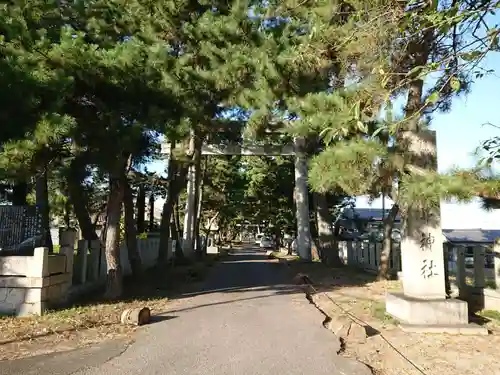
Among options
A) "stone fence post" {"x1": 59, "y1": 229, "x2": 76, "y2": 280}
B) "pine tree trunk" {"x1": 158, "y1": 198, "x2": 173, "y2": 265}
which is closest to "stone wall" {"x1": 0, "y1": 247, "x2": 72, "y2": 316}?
"stone fence post" {"x1": 59, "y1": 229, "x2": 76, "y2": 280}

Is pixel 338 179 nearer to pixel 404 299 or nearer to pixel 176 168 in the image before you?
pixel 404 299

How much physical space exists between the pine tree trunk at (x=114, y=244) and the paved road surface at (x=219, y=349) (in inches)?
69.7

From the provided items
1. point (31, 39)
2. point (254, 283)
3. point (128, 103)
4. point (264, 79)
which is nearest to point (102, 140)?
point (128, 103)

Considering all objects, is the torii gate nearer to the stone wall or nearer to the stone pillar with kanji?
the stone pillar with kanji

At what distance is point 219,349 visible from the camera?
6.77 meters

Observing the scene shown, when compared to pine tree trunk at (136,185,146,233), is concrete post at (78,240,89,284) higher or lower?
lower

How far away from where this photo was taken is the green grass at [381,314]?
8.52 meters

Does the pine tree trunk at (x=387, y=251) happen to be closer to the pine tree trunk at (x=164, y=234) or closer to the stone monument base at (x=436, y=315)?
the stone monument base at (x=436, y=315)

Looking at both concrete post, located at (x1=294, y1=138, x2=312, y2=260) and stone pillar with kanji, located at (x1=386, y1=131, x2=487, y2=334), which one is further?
concrete post, located at (x1=294, y1=138, x2=312, y2=260)

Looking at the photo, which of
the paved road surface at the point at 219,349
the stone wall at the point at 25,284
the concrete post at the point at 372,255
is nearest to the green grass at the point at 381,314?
the paved road surface at the point at 219,349

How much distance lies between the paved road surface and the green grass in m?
1.06

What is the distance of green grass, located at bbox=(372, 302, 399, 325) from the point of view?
8.52 metres

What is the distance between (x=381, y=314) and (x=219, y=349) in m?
3.67

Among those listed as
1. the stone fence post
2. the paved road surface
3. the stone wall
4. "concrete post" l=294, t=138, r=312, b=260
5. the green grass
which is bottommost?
the paved road surface
